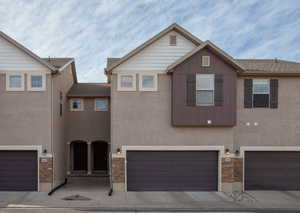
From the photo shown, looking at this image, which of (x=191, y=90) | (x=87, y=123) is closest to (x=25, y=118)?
(x=87, y=123)

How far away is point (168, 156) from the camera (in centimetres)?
1091

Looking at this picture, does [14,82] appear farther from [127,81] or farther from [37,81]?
[127,81]

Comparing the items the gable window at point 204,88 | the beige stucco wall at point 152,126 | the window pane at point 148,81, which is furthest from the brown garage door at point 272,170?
the window pane at point 148,81

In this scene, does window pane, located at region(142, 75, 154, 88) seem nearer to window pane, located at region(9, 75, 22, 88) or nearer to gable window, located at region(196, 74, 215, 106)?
gable window, located at region(196, 74, 215, 106)

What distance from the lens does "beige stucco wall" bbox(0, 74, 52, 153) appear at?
10617 millimetres

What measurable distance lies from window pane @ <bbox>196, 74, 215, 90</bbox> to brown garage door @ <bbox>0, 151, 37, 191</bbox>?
30.5 feet

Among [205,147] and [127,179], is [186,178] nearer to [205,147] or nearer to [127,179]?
[205,147]

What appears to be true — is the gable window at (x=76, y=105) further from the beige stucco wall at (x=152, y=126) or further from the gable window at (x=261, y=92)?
the gable window at (x=261, y=92)

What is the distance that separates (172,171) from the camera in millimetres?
10906

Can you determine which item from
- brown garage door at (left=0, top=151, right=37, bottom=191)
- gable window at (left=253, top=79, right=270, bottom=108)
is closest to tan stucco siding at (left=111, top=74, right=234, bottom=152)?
gable window at (left=253, top=79, right=270, bottom=108)

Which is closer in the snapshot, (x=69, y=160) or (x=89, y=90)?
(x=69, y=160)

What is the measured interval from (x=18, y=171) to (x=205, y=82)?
10743 millimetres

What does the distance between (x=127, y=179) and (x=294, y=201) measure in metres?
8.03

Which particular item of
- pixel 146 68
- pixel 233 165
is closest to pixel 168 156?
pixel 233 165
